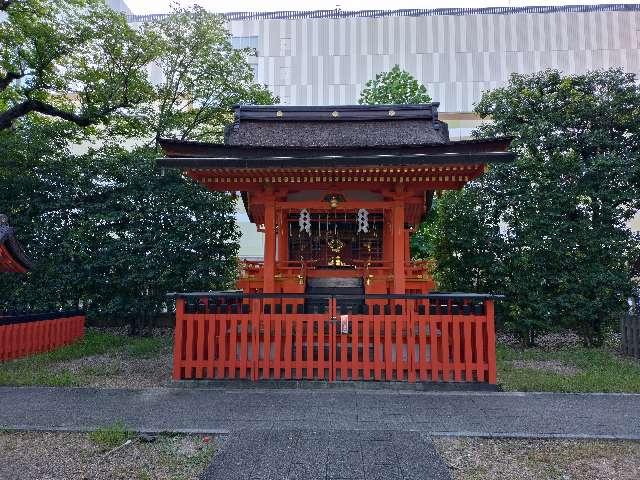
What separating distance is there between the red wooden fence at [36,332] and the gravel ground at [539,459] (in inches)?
346

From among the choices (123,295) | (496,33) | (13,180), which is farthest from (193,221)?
(496,33)

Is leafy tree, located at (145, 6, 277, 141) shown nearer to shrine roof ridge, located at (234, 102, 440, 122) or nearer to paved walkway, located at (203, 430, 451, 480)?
shrine roof ridge, located at (234, 102, 440, 122)

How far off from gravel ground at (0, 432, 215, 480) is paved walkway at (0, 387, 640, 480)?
211 millimetres

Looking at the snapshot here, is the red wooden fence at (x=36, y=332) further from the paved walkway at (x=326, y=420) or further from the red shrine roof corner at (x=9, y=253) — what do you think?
the paved walkway at (x=326, y=420)

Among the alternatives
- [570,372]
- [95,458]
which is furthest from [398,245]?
[95,458]

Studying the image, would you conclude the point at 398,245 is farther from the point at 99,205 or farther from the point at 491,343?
the point at 99,205

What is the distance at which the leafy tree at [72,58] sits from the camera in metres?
12.4

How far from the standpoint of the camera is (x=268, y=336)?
268 inches

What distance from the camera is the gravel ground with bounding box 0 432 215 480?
11.9 feet

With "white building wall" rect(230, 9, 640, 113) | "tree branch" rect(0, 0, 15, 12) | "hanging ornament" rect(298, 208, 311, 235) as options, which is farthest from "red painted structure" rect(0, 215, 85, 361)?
"white building wall" rect(230, 9, 640, 113)

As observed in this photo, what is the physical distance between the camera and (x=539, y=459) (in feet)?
13.0

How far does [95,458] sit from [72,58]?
43.7 ft

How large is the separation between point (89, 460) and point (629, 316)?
10.9 meters

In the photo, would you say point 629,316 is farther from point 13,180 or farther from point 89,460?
point 13,180
